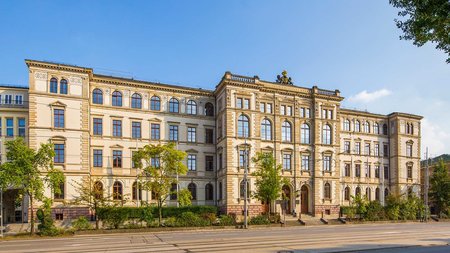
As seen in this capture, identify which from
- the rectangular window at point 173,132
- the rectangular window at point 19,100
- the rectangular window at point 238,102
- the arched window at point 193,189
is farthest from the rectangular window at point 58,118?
the rectangular window at point 238,102

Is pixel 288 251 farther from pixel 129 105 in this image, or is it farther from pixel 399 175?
pixel 399 175

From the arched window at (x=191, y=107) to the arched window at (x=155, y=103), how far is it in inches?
162

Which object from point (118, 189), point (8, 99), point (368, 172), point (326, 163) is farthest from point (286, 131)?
point (8, 99)

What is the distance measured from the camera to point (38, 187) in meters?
33.2

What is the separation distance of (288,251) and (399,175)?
2100 inches

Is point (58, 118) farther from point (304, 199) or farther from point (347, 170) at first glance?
point (347, 170)

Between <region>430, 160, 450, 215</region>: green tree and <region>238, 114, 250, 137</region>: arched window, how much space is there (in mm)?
34072

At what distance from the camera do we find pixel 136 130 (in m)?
49.8

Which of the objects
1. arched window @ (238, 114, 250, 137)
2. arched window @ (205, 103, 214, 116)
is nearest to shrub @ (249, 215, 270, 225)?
arched window @ (238, 114, 250, 137)

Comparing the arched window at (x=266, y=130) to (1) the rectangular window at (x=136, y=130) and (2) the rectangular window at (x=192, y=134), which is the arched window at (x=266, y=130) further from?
(1) the rectangular window at (x=136, y=130)

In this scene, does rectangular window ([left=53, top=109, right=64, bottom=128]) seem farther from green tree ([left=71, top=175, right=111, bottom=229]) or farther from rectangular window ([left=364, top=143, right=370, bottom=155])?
rectangular window ([left=364, top=143, right=370, bottom=155])

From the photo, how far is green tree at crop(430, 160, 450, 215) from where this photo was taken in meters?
59.9

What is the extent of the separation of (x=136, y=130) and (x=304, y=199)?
26.1 m

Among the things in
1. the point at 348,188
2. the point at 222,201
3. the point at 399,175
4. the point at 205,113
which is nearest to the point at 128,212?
the point at 222,201
